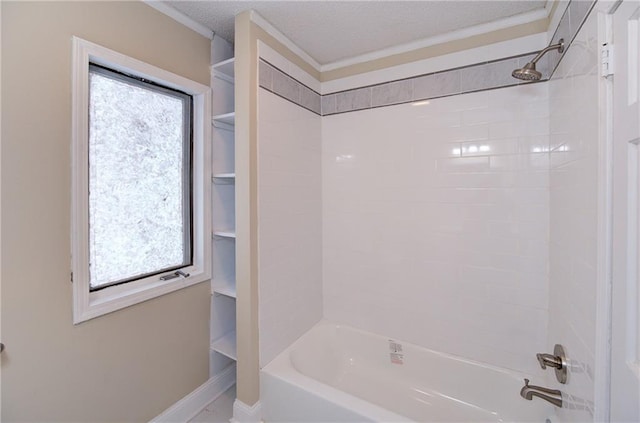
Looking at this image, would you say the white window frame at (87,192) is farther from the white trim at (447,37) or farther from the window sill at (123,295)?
the white trim at (447,37)

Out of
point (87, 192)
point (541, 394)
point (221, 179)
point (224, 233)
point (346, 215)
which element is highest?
point (221, 179)

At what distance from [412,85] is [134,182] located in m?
1.80

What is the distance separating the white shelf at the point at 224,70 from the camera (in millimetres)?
1759

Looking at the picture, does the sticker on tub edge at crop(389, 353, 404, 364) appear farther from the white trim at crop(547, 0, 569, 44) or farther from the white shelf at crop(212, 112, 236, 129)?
the white trim at crop(547, 0, 569, 44)

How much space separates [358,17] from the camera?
1577 millimetres

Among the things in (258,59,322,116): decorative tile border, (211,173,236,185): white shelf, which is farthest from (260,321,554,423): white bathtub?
(258,59,322,116): decorative tile border

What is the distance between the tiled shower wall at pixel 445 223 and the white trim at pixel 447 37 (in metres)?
0.37

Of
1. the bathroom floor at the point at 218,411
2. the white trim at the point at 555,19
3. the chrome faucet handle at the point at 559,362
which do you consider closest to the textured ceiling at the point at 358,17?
the white trim at the point at 555,19

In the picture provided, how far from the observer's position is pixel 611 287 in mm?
769

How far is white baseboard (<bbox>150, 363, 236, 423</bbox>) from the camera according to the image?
1.62 metres

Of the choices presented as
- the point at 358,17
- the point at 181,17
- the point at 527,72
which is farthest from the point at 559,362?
the point at 181,17

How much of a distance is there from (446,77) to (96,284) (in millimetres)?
2284

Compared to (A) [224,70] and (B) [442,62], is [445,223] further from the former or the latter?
→ (A) [224,70]

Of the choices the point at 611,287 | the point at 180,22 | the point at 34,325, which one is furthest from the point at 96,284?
the point at 611,287
